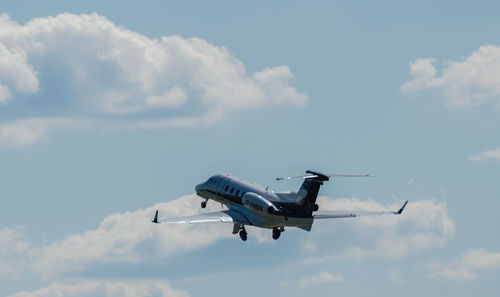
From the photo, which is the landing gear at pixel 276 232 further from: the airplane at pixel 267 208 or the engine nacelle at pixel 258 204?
the engine nacelle at pixel 258 204

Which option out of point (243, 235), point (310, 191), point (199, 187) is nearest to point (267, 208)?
point (310, 191)

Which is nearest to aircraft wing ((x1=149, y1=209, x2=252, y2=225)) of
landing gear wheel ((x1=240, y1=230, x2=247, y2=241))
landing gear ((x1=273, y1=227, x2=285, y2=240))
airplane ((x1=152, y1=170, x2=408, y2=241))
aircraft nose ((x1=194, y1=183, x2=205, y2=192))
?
airplane ((x1=152, y1=170, x2=408, y2=241))

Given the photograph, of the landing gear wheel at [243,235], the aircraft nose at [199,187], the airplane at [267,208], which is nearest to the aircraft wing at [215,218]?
the airplane at [267,208]

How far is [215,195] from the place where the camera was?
10719cm

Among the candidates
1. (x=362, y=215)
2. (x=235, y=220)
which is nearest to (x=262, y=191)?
(x=235, y=220)

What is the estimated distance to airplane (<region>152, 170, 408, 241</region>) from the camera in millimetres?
93062

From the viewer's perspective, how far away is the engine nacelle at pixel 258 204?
94125 millimetres

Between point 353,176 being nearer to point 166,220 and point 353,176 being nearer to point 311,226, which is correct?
A: point 311,226

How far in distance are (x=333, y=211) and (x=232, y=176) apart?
12794mm

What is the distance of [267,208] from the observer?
309 ft

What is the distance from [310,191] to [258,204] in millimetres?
5529

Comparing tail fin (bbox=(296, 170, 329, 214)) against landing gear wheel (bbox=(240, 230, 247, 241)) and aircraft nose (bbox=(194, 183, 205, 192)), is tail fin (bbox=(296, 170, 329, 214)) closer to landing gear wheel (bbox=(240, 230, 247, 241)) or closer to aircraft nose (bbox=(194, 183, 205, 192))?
landing gear wheel (bbox=(240, 230, 247, 241))

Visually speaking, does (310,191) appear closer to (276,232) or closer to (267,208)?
(267,208)

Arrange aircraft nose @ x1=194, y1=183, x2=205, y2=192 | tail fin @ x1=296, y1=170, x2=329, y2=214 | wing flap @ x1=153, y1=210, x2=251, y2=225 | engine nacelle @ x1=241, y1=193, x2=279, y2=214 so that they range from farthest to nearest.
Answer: aircraft nose @ x1=194, y1=183, x2=205, y2=192, wing flap @ x1=153, y1=210, x2=251, y2=225, engine nacelle @ x1=241, y1=193, x2=279, y2=214, tail fin @ x1=296, y1=170, x2=329, y2=214
